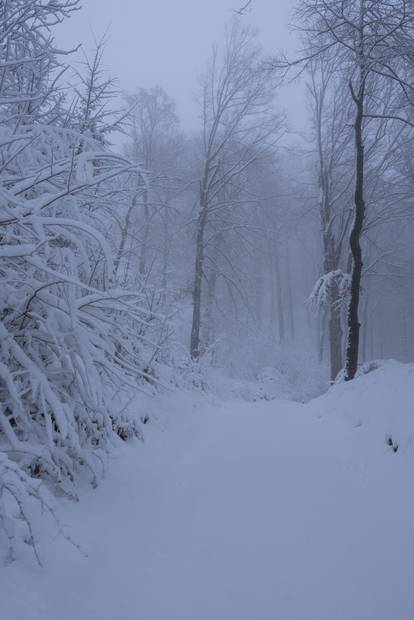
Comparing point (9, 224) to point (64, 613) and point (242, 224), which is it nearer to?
point (64, 613)

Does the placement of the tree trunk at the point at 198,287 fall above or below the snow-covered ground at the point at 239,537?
above

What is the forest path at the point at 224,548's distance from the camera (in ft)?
6.15

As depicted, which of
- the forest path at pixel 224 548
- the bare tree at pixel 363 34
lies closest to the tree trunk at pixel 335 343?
the bare tree at pixel 363 34

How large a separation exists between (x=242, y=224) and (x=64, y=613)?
13.5 m

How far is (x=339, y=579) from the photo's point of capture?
217 centimetres

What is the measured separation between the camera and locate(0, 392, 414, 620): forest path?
1873 mm

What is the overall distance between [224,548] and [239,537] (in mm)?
170

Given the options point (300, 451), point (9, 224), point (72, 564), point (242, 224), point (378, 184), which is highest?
point (378, 184)

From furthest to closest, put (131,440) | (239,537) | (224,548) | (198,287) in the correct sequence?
(198,287), (131,440), (239,537), (224,548)

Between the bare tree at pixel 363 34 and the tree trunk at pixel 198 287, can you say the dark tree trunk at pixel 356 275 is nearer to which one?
the bare tree at pixel 363 34

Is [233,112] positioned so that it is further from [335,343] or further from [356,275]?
[356,275]

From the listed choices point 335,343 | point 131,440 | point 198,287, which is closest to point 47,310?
point 131,440

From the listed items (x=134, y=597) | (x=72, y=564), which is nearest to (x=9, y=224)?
(x=72, y=564)

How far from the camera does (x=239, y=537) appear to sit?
2574mm
